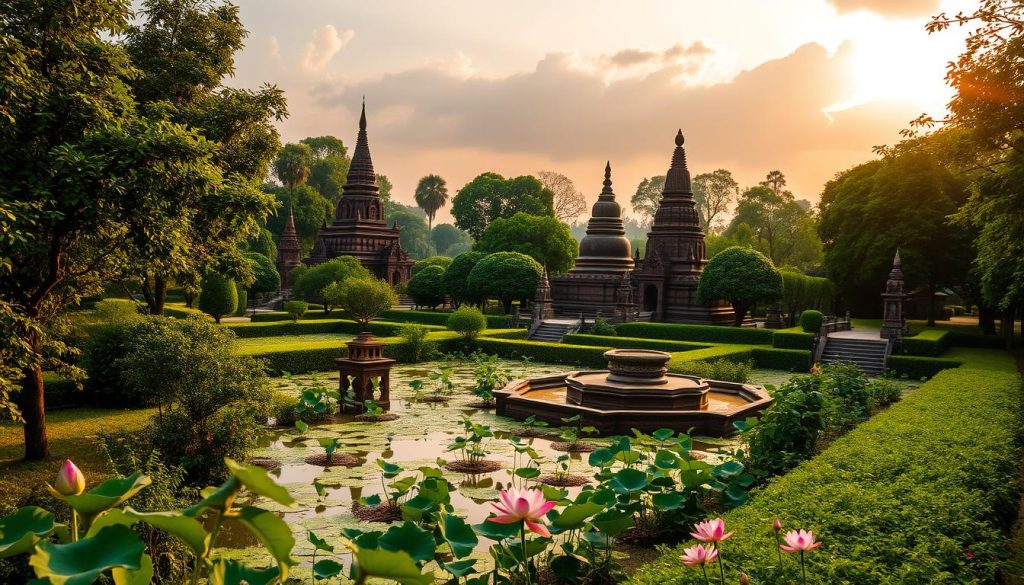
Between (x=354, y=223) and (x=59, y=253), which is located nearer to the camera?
(x=59, y=253)

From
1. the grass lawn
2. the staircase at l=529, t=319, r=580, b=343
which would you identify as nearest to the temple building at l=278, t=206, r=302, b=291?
the staircase at l=529, t=319, r=580, b=343

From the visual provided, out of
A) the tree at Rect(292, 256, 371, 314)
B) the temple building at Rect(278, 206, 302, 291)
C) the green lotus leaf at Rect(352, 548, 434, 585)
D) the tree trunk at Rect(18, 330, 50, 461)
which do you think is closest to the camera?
the green lotus leaf at Rect(352, 548, 434, 585)

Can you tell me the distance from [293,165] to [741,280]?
56253 mm

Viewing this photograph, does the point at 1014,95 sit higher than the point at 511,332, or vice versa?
the point at 1014,95

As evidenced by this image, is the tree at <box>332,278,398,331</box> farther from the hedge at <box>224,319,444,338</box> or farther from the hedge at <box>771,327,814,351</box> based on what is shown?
the hedge at <box>771,327,814,351</box>

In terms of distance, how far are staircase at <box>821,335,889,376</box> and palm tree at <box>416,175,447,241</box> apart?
8338 cm

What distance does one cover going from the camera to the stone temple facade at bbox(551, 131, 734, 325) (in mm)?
40688

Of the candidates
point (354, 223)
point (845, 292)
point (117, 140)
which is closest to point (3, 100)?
point (117, 140)

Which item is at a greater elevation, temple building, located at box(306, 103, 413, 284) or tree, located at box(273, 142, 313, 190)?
tree, located at box(273, 142, 313, 190)

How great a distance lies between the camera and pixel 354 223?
60.2m

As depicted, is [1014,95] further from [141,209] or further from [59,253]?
[59,253]

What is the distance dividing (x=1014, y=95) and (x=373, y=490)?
1530cm

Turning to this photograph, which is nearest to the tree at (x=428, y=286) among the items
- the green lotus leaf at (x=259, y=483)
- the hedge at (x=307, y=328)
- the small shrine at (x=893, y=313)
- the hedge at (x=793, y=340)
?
the hedge at (x=307, y=328)

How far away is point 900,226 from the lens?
3525 centimetres
